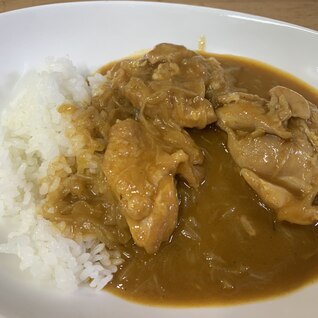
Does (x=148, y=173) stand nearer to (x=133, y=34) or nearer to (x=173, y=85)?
(x=173, y=85)

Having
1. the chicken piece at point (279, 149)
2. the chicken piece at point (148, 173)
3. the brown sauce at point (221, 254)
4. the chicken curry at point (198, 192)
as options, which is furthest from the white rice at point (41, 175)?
the chicken piece at point (279, 149)

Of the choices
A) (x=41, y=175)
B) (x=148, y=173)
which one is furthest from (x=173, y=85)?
(x=41, y=175)

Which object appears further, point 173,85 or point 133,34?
point 133,34

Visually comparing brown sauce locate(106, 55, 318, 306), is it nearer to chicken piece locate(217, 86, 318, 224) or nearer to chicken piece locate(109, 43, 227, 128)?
chicken piece locate(217, 86, 318, 224)

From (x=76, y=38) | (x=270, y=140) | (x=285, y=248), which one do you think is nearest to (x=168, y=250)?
(x=285, y=248)

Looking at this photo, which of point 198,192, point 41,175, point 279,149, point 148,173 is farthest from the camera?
point 41,175

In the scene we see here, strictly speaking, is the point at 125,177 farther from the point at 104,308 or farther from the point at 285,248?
the point at 285,248

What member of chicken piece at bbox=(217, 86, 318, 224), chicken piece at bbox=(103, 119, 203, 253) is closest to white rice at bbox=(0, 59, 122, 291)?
chicken piece at bbox=(103, 119, 203, 253)

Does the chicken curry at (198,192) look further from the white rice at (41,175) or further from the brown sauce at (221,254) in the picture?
the white rice at (41,175)
